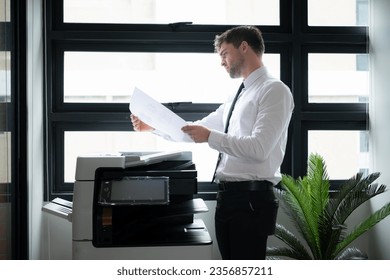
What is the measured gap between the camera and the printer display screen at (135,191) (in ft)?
7.52

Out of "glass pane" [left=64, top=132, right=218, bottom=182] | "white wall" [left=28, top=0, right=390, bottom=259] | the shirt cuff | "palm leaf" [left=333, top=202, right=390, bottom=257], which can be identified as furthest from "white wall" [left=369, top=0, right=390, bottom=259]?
the shirt cuff

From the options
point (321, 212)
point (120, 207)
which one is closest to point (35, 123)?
point (120, 207)

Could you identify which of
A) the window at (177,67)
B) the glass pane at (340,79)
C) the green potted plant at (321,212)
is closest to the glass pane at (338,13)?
A: the window at (177,67)

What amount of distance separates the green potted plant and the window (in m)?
0.33

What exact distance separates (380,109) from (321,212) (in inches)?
29.6

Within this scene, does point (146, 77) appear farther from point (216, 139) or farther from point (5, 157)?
point (216, 139)

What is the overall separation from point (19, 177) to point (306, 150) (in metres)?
1.74

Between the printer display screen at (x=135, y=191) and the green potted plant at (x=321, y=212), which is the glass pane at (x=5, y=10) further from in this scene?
the green potted plant at (x=321, y=212)

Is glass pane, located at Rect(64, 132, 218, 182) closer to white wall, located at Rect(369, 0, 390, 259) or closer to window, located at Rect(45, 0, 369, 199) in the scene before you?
window, located at Rect(45, 0, 369, 199)

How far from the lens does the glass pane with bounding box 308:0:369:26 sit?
12.7 feet

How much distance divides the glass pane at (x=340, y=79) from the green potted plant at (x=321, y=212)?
1.77 ft

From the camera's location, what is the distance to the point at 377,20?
3746 millimetres
